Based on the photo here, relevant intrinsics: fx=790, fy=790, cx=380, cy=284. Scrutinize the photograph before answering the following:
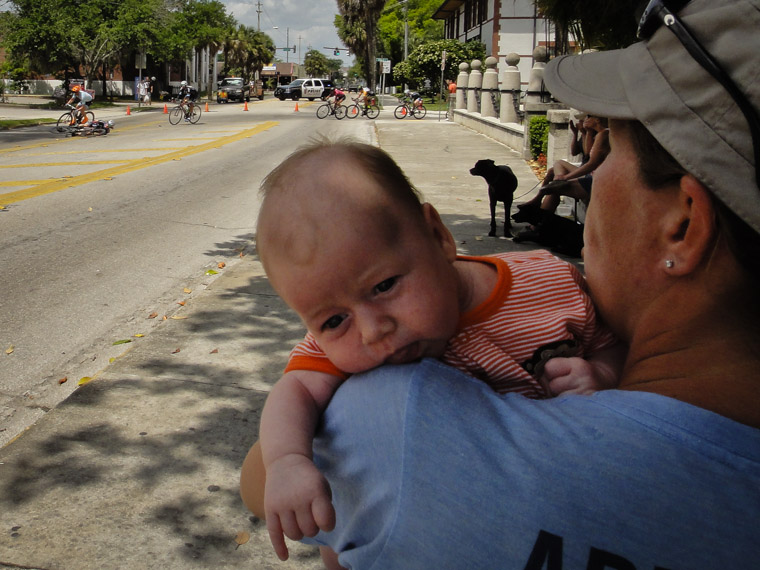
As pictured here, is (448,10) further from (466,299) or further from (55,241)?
(466,299)

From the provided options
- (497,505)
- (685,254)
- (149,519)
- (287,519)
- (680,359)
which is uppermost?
(685,254)

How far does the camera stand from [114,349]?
509 centimetres

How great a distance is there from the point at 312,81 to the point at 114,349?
6367 centimetres

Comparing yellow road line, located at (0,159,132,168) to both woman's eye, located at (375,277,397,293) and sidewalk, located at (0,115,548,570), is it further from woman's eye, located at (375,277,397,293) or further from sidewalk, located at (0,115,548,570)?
woman's eye, located at (375,277,397,293)

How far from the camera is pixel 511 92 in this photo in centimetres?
1994

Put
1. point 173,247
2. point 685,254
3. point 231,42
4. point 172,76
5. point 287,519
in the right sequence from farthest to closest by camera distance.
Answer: point 231,42
point 172,76
point 173,247
point 287,519
point 685,254

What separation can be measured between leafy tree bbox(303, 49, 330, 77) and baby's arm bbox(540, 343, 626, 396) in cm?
16337

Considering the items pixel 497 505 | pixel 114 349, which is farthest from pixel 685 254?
pixel 114 349

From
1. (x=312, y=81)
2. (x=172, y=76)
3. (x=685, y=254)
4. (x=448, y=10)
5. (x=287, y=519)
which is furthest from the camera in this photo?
(x=172, y=76)

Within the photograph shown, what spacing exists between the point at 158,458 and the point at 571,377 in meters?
2.54

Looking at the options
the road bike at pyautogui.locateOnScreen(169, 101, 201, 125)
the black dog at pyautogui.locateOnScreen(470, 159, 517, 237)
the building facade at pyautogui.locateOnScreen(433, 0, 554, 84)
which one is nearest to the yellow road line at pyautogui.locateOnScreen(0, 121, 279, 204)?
the black dog at pyautogui.locateOnScreen(470, 159, 517, 237)

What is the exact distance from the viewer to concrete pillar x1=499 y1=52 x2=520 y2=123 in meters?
19.7

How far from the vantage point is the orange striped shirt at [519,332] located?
4.68 ft

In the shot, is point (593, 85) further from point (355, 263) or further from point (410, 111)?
point (410, 111)
